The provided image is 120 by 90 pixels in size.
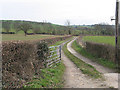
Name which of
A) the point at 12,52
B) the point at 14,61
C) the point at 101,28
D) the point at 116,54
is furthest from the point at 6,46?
the point at 101,28

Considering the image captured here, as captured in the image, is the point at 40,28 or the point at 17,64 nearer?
the point at 17,64

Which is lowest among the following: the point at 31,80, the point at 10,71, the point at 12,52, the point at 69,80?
the point at 69,80

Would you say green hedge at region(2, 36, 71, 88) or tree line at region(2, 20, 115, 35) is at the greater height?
tree line at region(2, 20, 115, 35)

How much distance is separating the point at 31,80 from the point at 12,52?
4.75 feet

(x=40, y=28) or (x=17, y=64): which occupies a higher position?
(x=40, y=28)

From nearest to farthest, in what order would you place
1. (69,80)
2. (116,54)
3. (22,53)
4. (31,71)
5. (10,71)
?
1. (10,71)
2. (22,53)
3. (31,71)
4. (69,80)
5. (116,54)

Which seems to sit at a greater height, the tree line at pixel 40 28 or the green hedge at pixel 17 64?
the tree line at pixel 40 28

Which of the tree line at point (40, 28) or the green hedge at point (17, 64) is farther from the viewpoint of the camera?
the tree line at point (40, 28)

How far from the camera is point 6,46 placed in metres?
5.32

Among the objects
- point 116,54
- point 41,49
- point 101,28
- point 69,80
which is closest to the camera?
point 69,80

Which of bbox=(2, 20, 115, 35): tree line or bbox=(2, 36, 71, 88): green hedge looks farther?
bbox=(2, 20, 115, 35): tree line

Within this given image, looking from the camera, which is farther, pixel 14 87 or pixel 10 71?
pixel 10 71

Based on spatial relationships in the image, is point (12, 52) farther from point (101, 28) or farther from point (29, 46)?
point (101, 28)

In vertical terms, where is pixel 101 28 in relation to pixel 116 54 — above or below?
above
